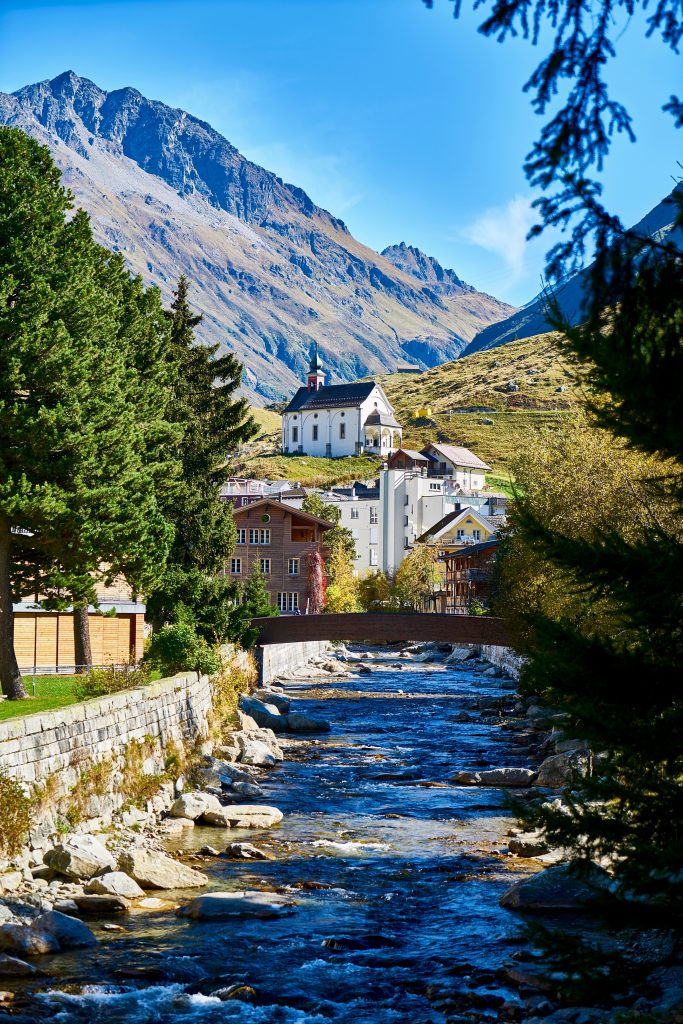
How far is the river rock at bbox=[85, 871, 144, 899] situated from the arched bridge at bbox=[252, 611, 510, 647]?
29777 mm

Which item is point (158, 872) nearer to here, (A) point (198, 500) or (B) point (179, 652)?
(B) point (179, 652)

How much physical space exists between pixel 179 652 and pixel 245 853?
13879 mm

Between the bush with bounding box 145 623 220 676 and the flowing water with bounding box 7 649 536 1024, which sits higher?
the bush with bounding box 145 623 220 676

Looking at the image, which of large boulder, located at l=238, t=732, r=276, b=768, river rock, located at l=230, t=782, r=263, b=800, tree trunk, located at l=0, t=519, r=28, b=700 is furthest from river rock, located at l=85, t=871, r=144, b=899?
large boulder, located at l=238, t=732, r=276, b=768

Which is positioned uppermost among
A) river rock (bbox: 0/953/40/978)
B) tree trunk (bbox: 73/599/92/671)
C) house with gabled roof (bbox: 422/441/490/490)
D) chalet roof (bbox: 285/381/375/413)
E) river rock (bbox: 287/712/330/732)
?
chalet roof (bbox: 285/381/375/413)

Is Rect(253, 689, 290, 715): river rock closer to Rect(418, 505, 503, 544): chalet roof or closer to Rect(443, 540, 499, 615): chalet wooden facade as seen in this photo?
Rect(443, 540, 499, 615): chalet wooden facade

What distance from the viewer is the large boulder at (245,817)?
24281 mm

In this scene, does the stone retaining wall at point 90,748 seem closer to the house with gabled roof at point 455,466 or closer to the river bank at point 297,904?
the river bank at point 297,904

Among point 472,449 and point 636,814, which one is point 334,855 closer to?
point 636,814

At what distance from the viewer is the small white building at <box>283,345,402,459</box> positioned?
→ 167 metres

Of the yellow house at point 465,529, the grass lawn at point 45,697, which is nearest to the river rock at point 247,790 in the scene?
the grass lawn at point 45,697

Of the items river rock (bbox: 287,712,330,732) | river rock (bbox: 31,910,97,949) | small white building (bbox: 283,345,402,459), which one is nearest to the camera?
river rock (bbox: 31,910,97,949)

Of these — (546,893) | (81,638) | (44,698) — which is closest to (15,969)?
(546,893)

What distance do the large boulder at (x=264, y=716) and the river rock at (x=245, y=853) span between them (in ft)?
61.7
